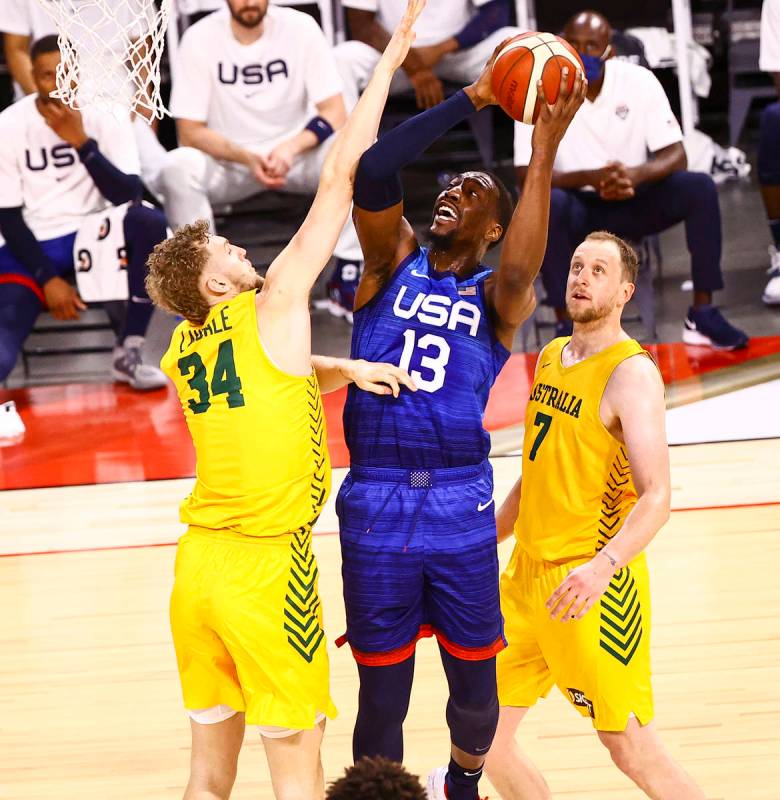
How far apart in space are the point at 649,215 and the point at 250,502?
5.79 metres

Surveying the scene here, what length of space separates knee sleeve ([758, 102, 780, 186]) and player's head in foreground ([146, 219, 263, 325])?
6.66 meters

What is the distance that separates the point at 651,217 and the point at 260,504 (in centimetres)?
579

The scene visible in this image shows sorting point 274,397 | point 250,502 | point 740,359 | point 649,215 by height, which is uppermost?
point 274,397

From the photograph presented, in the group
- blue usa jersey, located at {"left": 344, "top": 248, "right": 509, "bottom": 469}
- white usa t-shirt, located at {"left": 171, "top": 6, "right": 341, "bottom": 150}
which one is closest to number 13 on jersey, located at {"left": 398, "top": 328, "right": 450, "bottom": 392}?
blue usa jersey, located at {"left": 344, "top": 248, "right": 509, "bottom": 469}

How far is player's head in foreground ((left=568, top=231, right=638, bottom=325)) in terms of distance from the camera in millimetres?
3504

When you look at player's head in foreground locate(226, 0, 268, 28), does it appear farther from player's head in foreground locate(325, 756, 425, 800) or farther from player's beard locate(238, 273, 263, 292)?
player's head in foreground locate(325, 756, 425, 800)

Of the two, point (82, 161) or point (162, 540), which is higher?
point (82, 161)

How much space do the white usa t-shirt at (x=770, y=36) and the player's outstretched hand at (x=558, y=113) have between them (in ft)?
21.5

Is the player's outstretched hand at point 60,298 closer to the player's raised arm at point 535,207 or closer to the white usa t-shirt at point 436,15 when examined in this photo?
the white usa t-shirt at point 436,15

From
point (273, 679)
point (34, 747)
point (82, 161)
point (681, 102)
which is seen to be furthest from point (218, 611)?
point (681, 102)

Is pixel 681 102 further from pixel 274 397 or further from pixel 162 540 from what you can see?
pixel 274 397

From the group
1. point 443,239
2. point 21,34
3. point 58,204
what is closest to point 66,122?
point 58,204

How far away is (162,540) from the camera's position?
6.05 metres

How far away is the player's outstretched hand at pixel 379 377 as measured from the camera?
3.33 metres
